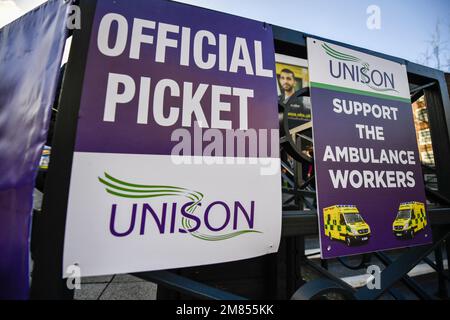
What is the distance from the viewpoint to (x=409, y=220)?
1070 mm

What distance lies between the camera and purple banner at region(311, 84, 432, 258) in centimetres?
95

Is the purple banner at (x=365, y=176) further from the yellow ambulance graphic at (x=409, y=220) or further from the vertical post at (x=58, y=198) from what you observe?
the vertical post at (x=58, y=198)

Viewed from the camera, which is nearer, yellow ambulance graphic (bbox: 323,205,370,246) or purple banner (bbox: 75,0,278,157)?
purple banner (bbox: 75,0,278,157)

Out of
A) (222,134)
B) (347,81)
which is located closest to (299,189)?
(347,81)

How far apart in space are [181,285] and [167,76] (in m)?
0.78

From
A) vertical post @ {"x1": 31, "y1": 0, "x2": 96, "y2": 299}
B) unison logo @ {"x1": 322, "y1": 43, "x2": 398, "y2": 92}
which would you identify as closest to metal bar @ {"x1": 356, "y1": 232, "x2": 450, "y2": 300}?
unison logo @ {"x1": 322, "y1": 43, "x2": 398, "y2": 92}

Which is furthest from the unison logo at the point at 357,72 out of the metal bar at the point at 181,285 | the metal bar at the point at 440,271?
the metal bar at the point at 440,271

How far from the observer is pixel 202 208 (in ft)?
2.54

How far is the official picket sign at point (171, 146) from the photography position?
27.1 inches

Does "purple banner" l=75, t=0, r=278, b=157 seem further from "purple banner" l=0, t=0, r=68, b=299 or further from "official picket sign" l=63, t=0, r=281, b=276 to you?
"purple banner" l=0, t=0, r=68, b=299

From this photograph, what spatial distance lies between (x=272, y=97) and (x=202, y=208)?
0.56 metres

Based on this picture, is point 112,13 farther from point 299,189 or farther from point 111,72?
point 299,189

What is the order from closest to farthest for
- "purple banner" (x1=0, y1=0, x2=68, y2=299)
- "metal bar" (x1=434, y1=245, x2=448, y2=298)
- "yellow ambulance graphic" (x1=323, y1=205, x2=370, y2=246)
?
"purple banner" (x1=0, y1=0, x2=68, y2=299), "yellow ambulance graphic" (x1=323, y1=205, x2=370, y2=246), "metal bar" (x1=434, y1=245, x2=448, y2=298)

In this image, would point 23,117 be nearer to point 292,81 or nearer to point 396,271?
point 396,271
